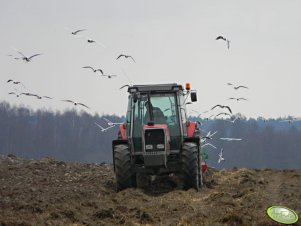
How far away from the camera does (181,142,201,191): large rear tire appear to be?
13.4 meters

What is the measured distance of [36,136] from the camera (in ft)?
350

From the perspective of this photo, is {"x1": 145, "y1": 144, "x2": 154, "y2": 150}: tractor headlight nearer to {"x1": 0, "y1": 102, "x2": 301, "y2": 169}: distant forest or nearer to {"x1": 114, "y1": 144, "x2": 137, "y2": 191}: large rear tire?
{"x1": 114, "y1": 144, "x2": 137, "y2": 191}: large rear tire

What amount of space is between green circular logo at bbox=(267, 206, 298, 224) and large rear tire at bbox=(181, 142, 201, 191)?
4.40 meters

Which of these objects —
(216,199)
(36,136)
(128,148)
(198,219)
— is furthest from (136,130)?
(36,136)

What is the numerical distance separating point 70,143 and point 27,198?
320 ft

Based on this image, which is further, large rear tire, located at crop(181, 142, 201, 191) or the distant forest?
the distant forest

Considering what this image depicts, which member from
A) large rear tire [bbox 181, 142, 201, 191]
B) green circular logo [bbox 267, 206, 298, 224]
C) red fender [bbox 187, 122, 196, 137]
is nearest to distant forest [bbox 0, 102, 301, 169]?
red fender [bbox 187, 122, 196, 137]

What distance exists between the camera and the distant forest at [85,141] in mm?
103125

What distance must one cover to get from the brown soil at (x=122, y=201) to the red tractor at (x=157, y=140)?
1.86 feet

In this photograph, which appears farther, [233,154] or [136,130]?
[233,154]

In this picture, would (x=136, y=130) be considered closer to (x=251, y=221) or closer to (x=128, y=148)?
(x=128, y=148)

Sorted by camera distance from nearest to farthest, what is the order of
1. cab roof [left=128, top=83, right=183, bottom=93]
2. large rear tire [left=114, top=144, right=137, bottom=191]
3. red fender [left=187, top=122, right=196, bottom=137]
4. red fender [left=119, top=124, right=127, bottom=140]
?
1. large rear tire [left=114, top=144, right=137, bottom=191]
2. cab roof [left=128, top=83, right=183, bottom=93]
3. red fender [left=119, top=124, right=127, bottom=140]
4. red fender [left=187, top=122, right=196, bottom=137]

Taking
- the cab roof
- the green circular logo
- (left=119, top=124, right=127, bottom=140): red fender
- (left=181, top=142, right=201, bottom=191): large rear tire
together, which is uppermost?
the cab roof

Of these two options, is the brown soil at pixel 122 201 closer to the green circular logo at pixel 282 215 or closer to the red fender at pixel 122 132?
the green circular logo at pixel 282 215
